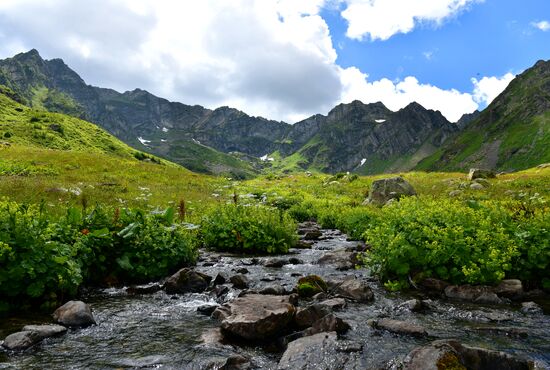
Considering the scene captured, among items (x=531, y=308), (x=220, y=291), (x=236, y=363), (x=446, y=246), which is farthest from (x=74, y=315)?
(x=531, y=308)

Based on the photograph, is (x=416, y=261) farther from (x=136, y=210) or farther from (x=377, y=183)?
(x=377, y=183)

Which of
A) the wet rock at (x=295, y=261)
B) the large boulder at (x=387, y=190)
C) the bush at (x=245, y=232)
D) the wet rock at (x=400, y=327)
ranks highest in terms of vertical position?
the large boulder at (x=387, y=190)

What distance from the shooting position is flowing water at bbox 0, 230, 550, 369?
24.2ft

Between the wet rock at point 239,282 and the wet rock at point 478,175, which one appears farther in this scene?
the wet rock at point 478,175

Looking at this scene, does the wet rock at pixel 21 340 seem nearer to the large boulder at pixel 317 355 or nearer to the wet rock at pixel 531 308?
the large boulder at pixel 317 355

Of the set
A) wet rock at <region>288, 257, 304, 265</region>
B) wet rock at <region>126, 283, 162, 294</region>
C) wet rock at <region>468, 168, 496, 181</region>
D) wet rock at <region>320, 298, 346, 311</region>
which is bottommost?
wet rock at <region>320, 298, 346, 311</region>

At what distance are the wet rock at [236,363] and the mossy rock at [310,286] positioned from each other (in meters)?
4.73

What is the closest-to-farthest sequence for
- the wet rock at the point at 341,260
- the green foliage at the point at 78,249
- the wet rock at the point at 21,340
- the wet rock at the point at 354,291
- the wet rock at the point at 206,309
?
the wet rock at the point at 21,340, the green foliage at the point at 78,249, the wet rock at the point at 206,309, the wet rock at the point at 354,291, the wet rock at the point at 341,260

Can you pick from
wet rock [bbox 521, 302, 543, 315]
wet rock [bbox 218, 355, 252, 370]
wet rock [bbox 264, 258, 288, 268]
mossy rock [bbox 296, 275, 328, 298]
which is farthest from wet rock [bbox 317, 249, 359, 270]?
wet rock [bbox 218, 355, 252, 370]

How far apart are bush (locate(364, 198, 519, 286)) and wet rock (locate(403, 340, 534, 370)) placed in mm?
4353

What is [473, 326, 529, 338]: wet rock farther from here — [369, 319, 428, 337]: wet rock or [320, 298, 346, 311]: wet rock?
[320, 298, 346, 311]: wet rock

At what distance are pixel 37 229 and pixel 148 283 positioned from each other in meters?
4.46

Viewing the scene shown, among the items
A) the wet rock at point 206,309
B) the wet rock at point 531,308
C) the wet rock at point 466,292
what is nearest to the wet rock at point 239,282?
the wet rock at point 206,309

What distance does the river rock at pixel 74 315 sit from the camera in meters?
9.16
